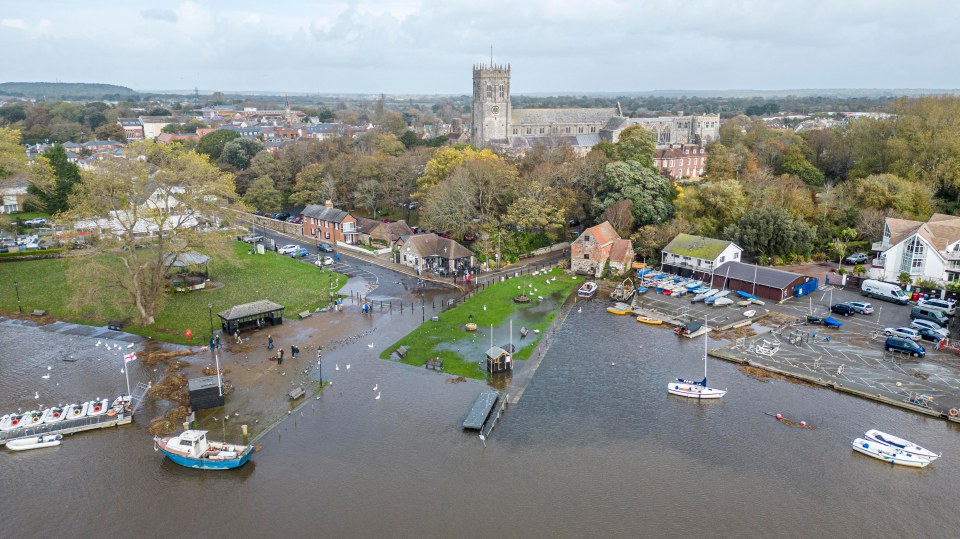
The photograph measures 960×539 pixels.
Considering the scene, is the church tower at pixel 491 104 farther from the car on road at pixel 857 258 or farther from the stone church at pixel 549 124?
the car on road at pixel 857 258

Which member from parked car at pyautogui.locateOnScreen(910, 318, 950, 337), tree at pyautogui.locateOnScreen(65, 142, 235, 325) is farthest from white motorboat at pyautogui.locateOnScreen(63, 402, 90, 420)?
parked car at pyautogui.locateOnScreen(910, 318, 950, 337)

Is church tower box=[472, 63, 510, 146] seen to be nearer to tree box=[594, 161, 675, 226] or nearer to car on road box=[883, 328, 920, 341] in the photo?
tree box=[594, 161, 675, 226]

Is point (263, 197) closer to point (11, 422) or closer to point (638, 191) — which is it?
point (638, 191)

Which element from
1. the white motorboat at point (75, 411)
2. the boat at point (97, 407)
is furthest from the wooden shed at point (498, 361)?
the white motorboat at point (75, 411)

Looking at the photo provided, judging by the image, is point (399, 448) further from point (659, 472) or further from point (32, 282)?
point (32, 282)

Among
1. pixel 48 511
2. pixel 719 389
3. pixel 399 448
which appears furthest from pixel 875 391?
pixel 48 511
